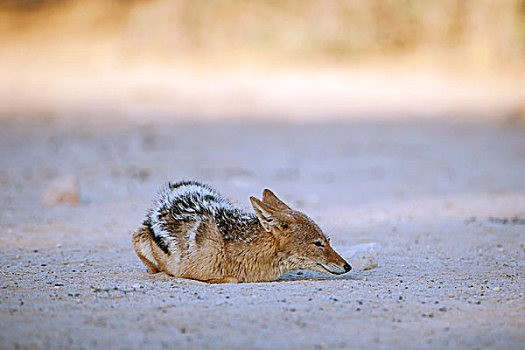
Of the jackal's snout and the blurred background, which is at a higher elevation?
the blurred background

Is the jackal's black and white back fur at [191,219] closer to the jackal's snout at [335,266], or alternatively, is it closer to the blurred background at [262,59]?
the jackal's snout at [335,266]

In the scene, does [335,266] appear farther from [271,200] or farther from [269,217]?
[271,200]

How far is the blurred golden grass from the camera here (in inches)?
898

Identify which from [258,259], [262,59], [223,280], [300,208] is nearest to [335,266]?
[258,259]

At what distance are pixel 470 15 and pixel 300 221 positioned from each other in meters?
20.3

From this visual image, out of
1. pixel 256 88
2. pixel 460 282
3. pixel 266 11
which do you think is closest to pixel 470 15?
pixel 266 11

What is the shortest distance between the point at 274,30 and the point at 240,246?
18.1m

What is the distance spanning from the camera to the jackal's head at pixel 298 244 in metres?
6.25

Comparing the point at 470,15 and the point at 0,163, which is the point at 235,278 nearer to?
the point at 0,163

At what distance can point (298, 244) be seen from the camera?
20.5 feet

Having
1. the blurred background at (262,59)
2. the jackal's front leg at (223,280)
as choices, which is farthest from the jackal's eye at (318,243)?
the blurred background at (262,59)

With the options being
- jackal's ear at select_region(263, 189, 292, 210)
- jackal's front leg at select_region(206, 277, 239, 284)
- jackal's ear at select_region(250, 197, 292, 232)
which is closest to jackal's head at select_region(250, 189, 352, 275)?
jackal's ear at select_region(250, 197, 292, 232)

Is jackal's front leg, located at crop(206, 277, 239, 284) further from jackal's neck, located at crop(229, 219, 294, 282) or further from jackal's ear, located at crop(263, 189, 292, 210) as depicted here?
jackal's ear, located at crop(263, 189, 292, 210)

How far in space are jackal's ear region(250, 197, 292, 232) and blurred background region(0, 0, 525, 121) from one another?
12898mm
